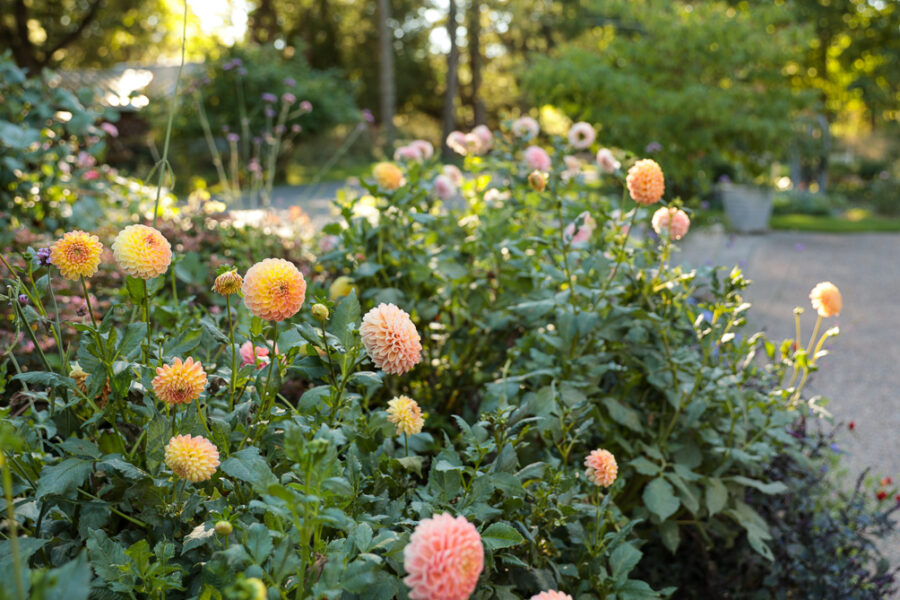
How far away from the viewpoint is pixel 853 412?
3.58 metres

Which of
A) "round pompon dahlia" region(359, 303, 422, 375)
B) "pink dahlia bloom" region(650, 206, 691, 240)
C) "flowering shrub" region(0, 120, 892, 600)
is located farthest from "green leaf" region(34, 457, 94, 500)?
"pink dahlia bloom" region(650, 206, 691, 240)

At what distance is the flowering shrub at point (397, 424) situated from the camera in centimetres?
88

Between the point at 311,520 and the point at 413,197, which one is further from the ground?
the point at 413,197

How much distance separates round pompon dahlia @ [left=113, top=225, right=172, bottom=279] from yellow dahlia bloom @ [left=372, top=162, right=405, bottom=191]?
3.16 feet

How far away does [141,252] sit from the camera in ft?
3.42

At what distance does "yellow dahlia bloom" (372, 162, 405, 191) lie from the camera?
77.7 inches

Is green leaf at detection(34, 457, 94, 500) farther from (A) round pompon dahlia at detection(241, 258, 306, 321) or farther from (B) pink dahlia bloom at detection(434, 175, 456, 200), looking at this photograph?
(B) pink dahlia bloom at detection(434, 175, 456, 200)

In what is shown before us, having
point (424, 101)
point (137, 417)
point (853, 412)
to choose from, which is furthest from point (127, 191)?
point (424, 101)

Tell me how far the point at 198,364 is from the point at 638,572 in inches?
54.9

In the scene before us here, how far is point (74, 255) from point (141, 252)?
0.34 ft

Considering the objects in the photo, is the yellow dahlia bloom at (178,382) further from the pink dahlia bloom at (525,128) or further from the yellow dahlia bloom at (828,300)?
the pink dahlia bloom at (525,128)

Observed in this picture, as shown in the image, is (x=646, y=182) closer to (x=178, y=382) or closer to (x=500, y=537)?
(x=500, y=537)

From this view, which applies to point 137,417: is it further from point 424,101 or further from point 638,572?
point 424,101

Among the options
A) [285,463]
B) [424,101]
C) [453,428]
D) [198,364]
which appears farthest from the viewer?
[424,101]
